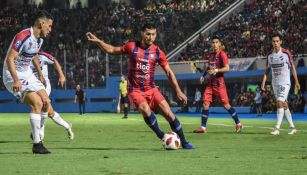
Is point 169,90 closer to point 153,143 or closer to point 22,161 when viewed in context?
point 153,143

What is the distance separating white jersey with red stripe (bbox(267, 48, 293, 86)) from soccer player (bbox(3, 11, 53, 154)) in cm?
802

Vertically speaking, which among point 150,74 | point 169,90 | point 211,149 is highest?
point 150,74

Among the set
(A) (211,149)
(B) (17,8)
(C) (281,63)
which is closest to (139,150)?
(A) (211,149)

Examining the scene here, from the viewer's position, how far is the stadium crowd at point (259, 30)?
44.6 meters

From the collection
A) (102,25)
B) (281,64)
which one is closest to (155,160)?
(281,64)

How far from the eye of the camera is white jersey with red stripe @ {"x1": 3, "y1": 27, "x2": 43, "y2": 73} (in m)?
12.2

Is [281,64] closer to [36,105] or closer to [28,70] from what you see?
[28,70]

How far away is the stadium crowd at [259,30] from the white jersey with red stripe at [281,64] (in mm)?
23910

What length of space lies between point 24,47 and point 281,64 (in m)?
8.68

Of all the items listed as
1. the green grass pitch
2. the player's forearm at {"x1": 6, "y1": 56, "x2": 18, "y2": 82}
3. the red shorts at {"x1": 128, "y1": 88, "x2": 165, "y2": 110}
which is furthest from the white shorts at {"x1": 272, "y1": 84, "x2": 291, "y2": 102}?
the player's forearm at {"x1": 6, "y1": 56, "x2": 18, "y2": 82}

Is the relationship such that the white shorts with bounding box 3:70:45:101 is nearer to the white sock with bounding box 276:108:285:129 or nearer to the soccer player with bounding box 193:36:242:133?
the white sock with bounding box 276:108:285:129

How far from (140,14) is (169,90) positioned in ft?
33.9

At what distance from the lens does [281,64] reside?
1909 cm

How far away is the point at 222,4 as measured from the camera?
5278cm
